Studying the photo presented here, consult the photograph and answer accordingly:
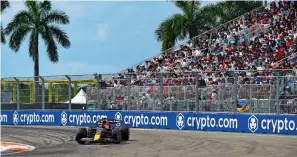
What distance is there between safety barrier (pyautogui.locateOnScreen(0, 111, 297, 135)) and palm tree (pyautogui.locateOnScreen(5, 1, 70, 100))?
19.3 m

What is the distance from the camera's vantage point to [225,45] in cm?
4094

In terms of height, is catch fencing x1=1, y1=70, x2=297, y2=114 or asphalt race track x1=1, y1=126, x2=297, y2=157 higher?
catch fencing x1=1, y1=70, x2=297, y2=114

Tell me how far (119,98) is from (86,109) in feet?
7.90

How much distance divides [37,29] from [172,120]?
2793 cm

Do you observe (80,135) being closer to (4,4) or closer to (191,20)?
→ (191,20)

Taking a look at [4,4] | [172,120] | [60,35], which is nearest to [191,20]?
[60,35]

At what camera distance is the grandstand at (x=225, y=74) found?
960 inches

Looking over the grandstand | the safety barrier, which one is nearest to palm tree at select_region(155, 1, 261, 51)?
the grandstand

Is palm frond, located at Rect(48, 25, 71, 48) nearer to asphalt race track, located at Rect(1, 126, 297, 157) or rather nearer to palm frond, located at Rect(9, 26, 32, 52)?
palm frond, located at Rect(9, 26, 32, 52)

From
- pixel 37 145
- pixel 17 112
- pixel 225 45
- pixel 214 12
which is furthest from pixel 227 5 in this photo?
pixel 37 145

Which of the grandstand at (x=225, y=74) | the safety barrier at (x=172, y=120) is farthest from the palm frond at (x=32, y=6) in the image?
the safety barrier at (x=172, y=120)

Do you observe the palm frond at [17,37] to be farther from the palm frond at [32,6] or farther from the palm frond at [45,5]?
the palm frond at [45,5]

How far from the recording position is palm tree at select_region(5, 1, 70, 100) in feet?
174

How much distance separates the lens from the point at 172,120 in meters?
28.3
